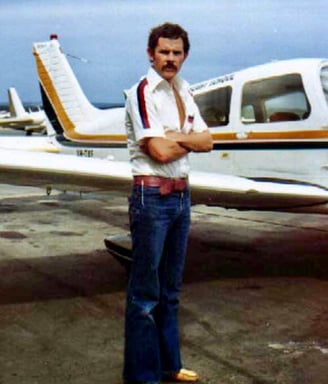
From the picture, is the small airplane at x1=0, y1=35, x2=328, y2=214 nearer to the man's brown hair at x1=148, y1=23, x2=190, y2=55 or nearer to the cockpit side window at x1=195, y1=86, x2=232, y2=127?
the cockpit side window at x1=195, y1=86, x2=232, y2=127

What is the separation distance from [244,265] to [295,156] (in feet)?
3.72

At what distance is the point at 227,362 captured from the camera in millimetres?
3500

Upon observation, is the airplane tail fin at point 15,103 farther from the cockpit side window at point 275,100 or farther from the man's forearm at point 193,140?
the man's forearm at point 193,140

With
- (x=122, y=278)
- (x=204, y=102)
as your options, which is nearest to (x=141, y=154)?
(x=122, y=278)

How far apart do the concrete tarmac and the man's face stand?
1.50 meters

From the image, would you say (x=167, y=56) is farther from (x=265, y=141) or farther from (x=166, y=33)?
(x=265, y=141)

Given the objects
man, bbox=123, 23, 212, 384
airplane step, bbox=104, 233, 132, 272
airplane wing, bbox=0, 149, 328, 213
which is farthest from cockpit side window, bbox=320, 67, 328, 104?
man, bbox=123, 23, 212, 384

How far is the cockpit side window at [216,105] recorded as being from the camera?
5891 mm

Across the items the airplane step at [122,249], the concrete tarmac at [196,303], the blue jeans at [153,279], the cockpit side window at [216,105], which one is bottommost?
the concrete tarmac at [196,303]

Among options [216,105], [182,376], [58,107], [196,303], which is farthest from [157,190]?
[58,107]

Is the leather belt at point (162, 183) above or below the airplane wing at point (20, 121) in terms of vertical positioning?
above

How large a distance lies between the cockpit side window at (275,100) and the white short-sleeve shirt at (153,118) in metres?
2.71

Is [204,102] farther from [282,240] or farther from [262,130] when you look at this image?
[282,240]

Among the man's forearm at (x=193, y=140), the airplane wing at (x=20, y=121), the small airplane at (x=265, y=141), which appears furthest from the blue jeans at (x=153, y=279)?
the airplane wing at (x=20, y=121)
